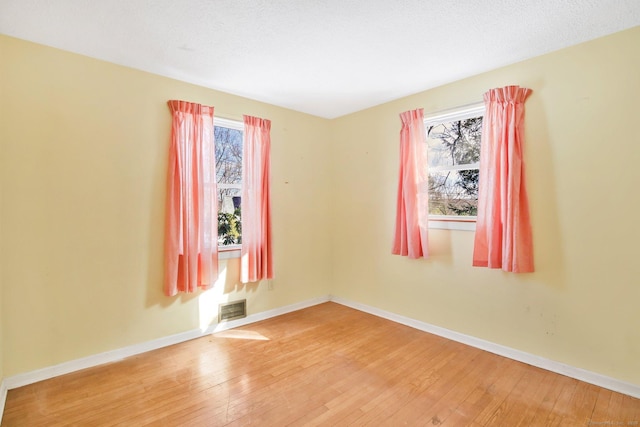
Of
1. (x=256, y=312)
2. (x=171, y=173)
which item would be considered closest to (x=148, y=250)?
(x=171, y=173)

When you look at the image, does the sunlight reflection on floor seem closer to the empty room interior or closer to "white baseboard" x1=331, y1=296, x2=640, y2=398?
the empty room interior

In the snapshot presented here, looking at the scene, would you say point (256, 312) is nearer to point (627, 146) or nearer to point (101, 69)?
point (101, 69)

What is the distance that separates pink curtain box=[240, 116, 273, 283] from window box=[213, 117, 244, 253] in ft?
0.37

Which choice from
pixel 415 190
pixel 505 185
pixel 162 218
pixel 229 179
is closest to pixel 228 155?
pixel 229 179

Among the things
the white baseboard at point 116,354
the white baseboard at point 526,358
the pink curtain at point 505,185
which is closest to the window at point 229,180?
the white baseboard at point 116,354

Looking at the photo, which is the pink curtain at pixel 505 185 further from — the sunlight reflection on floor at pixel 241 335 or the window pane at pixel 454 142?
the sunlight reflection on floor at pixel 241 335

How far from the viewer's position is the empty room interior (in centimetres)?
199

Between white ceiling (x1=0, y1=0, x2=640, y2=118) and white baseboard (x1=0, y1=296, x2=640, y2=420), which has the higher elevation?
white ceiling (x1=0, y1=0, x2=640, y2=118)

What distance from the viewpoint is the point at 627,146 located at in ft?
6.98

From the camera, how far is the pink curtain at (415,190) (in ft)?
10.3

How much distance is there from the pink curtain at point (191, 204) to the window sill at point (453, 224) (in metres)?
2.23

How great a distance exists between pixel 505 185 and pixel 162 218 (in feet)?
9.95

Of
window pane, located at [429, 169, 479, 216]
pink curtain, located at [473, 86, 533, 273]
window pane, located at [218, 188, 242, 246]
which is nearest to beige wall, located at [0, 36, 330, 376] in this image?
window pane, located at [218, 188, 242, 246]

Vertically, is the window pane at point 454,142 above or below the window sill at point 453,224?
above
